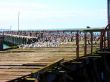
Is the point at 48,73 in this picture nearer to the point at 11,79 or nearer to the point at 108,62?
the point at 11,79

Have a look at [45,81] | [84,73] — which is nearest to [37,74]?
[45,81]

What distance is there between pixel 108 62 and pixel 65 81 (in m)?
7.43

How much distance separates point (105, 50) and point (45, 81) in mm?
8246

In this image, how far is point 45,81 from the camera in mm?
12297

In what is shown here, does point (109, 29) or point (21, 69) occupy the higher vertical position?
point (109, 29)

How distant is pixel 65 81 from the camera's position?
1341 cm

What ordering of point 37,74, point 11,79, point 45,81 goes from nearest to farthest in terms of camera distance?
point 11,79
point 37,74
point 45,81

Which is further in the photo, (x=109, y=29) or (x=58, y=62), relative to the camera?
(x=109, y=29)

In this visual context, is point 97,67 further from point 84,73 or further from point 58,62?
point 58,62

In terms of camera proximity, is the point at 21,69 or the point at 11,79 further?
the point at 21,69

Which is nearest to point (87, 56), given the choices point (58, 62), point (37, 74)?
point (58, 62)

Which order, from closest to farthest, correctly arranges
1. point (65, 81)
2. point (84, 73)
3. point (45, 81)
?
point (45, 81)
point (65, 81)
point (84, 73)

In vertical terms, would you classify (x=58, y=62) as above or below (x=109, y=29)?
below

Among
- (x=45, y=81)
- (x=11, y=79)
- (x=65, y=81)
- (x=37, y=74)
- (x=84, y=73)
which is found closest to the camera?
(x=11, y=79)
